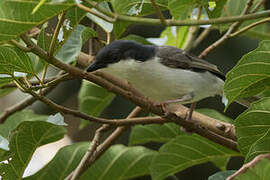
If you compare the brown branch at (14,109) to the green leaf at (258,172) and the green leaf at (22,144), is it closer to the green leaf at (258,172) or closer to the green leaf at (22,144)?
the green leaf at (22,144)

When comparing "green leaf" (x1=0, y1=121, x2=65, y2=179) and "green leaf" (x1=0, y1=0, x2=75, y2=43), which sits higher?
"green leaf" (x1=0, y1=0, x2=75, y2=43)

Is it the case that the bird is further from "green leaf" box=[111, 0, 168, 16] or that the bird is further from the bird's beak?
"green leaf" box=[111, 0, 168, 16]

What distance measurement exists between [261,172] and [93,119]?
1.01 m

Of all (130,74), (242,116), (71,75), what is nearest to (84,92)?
(130,74)

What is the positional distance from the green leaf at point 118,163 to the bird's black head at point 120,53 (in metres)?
0.52

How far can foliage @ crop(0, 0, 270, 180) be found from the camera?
172cm

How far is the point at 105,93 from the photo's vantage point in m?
3.32

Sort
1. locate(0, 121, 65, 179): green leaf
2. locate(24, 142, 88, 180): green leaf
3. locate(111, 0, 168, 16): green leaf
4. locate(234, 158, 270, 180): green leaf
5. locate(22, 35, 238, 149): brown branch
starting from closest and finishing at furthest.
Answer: locate(234, 158, 270, 180): green leaf, locate(22, 35, 238, 149): brown branch, locate(111, 0, 168, 16): green leaf, locate(0, 121, 65, 179): green leaf, locate(24, 142, 88, 180): green leaf

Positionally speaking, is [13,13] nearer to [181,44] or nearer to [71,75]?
[71,75]

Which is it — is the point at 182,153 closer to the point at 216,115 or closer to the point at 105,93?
the point at 216,115

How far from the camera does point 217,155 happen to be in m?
2.77

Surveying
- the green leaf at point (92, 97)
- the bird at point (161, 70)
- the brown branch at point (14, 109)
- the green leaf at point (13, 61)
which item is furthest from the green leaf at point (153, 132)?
the green leaf at point (13, 61)

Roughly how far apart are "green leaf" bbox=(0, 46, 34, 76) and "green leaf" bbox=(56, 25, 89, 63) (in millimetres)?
148

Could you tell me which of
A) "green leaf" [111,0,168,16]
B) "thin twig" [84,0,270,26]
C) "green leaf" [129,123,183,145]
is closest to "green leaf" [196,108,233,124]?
"green leaf" [129,123,183,145]
